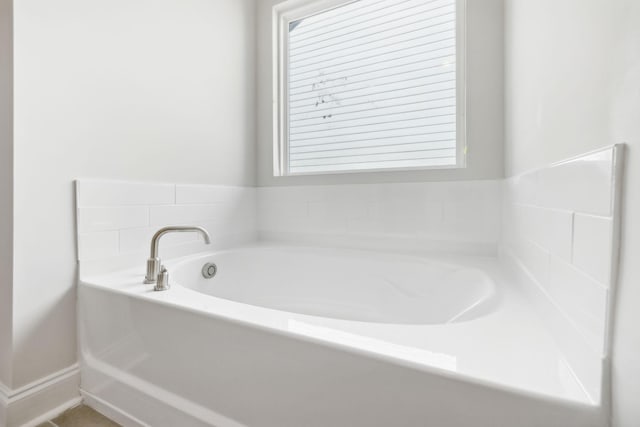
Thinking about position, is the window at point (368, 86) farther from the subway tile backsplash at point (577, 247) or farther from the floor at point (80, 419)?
the floor at point (80, 419)

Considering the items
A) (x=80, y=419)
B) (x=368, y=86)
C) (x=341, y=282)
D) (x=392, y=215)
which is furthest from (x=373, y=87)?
(x=80, y=419)

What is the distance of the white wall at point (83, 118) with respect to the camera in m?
1.00

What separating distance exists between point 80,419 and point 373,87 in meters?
2.01

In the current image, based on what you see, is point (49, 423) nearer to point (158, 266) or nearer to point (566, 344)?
point (158, 266)


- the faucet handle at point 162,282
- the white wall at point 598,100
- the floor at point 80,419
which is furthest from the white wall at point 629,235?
the floor at point 80,419

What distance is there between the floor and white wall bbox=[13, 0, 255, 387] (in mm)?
168

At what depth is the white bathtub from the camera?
491mm

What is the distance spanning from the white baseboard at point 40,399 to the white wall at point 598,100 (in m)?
1.55

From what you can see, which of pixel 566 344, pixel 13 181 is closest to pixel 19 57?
pixel 13 181

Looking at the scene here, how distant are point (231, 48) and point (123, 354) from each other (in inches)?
67.4

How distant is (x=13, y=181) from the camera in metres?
0.96

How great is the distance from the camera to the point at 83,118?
1.14 metres

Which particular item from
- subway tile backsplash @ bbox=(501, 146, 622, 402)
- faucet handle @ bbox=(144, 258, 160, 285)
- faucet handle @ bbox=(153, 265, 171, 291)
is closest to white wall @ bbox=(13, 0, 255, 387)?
faucet handle @ bbox=(144, 258, 160, 285)

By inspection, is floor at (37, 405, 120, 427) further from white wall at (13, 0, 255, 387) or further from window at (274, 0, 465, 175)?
window at (274, 0, 465, 175)
